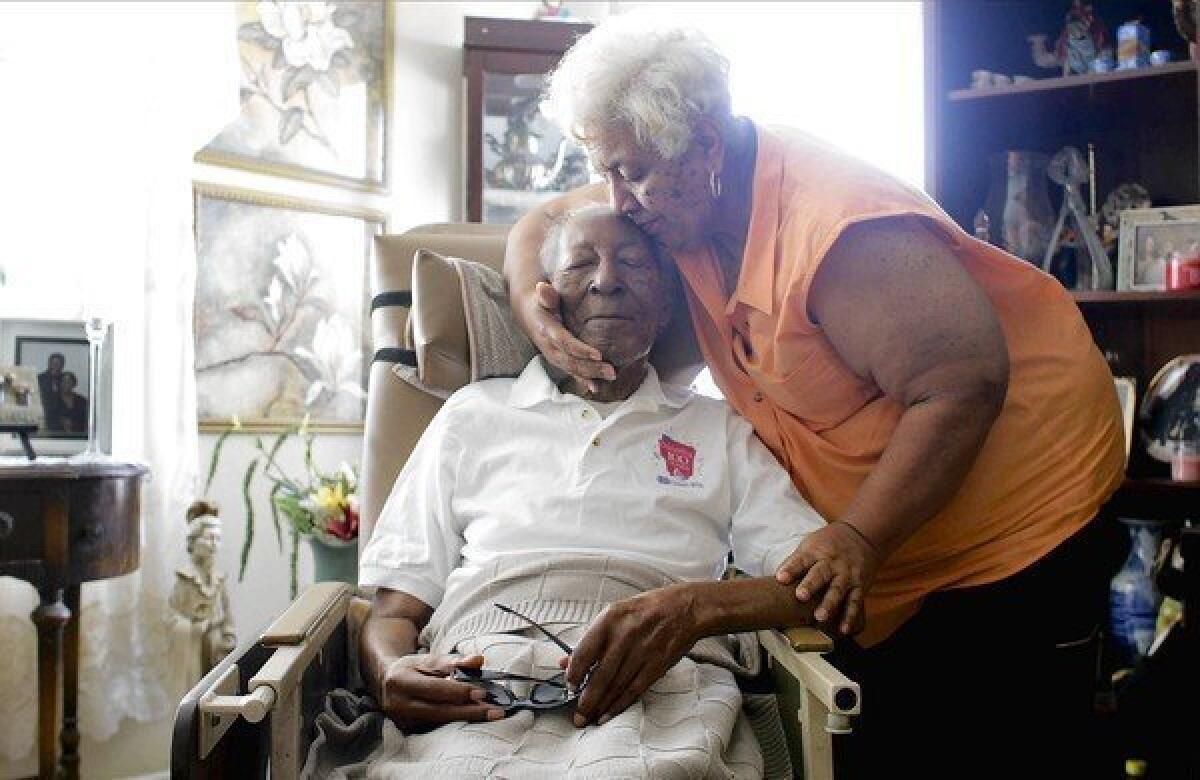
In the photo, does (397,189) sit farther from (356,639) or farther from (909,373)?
(909,373)

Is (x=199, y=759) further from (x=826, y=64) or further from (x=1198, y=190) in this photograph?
(x=826, y=64)

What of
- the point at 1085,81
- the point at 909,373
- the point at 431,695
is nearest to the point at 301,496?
the point at 431,695

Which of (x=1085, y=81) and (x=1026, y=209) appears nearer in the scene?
(x=1085, y=81)

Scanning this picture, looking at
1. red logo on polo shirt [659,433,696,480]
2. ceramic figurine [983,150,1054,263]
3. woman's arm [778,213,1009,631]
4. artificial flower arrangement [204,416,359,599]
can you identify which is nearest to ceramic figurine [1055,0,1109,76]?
ceramic figurine [983,150,1054,263]

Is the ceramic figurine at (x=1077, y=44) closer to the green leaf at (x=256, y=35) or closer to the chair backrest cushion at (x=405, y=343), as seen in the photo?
the chair backrest cushion at (x=405, y=343)

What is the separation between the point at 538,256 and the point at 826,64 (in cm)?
190

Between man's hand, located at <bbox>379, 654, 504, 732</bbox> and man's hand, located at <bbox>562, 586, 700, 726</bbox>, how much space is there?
0.10 meters

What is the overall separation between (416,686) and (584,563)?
0.91 feet

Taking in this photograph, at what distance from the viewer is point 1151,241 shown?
248 cm

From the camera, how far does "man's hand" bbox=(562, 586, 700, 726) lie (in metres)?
1.18

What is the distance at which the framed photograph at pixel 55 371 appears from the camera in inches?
86.4

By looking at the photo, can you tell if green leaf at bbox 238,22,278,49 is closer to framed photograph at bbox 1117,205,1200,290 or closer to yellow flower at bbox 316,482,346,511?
yellow flower at bbox 316,482,346,511

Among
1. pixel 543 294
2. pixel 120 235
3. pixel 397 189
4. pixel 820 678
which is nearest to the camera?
pixel 820 678

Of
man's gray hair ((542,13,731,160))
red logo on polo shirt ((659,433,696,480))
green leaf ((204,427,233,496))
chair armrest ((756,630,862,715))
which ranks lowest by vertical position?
chair armrest ((756,630,862,715))
